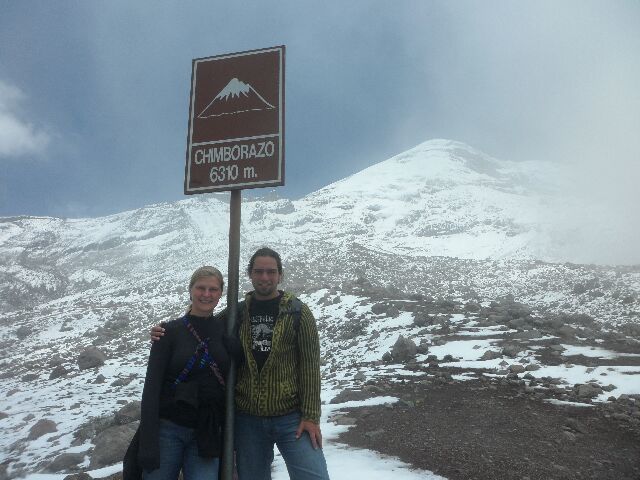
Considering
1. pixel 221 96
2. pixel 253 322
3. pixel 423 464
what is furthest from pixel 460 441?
pixel 221 96

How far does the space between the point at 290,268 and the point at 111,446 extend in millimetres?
39646

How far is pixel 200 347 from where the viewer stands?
260 centimetres

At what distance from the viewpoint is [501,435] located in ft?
21.4

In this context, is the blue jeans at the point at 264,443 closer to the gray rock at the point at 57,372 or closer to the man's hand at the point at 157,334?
the man's hand at the point at 157,334

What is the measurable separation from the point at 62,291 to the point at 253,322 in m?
64.3

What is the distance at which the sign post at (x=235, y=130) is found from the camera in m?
2.69

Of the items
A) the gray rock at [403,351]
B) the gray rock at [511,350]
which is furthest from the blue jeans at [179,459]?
the gray rock at [403,351]

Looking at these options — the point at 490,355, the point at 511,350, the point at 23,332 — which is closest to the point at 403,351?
the point at 490,355

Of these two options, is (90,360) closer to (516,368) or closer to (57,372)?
(57,372)

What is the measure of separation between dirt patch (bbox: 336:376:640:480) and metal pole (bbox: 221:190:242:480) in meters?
3.74

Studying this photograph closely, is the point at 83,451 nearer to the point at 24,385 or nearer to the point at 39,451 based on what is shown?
the point at 39,451

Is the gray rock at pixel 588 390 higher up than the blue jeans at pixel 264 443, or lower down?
lower down

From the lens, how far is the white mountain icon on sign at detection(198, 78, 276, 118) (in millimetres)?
2814

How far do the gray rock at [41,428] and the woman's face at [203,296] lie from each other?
13.2 metres
